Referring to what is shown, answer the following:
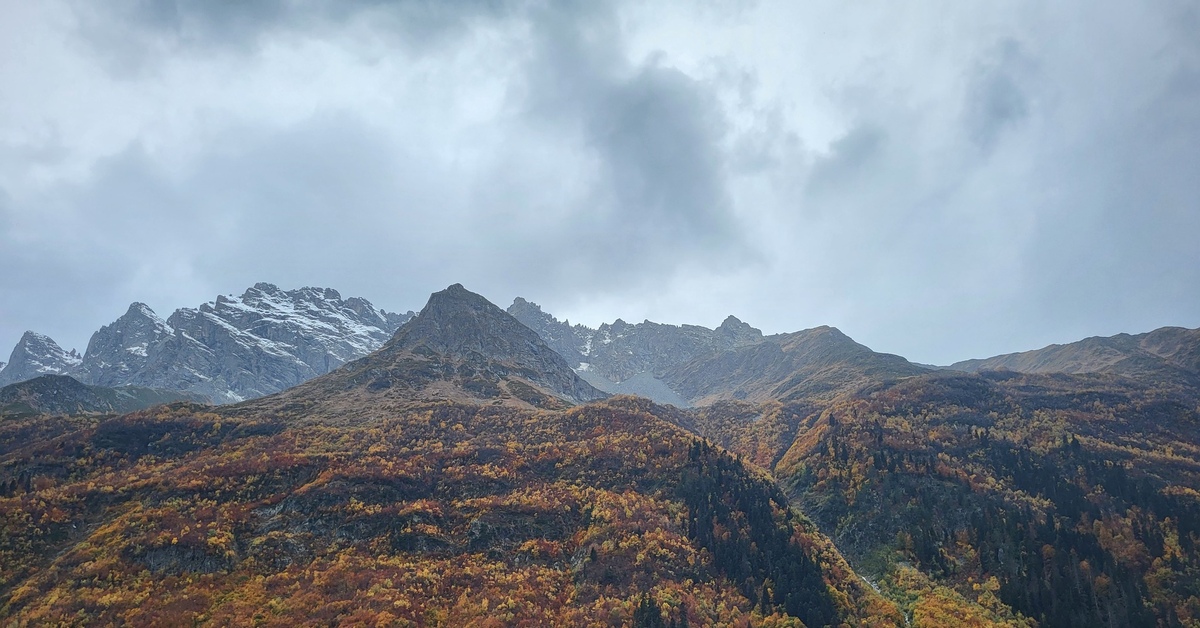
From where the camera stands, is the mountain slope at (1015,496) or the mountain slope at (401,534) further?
the mountain slope at (1015,496)

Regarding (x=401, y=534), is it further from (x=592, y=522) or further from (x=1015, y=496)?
(x=1015, y=496)

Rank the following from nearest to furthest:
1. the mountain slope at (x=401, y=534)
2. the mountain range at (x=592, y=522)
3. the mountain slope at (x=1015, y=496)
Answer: the mountain slope at (x=401, y=534) < the mountain range at (x=592, y=522) < the mountain slope at (x=1015, y=496)

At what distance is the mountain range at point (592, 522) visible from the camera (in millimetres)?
61156

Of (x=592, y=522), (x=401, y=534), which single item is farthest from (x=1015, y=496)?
(x=401, y=534)

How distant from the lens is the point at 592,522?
81188 millimetres

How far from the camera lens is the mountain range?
61.2 m

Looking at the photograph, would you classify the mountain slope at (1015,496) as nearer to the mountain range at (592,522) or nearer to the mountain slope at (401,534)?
the mountain range at (592,522)

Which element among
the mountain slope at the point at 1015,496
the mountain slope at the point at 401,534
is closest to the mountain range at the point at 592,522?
the mountain slope at the point at 401,534

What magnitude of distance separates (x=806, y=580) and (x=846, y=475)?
48564 mm

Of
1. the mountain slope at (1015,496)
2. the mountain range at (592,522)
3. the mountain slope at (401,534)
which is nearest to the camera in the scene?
the mountain slope at (401,534)

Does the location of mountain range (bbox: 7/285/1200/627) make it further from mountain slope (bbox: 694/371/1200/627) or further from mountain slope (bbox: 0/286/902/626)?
mountain slope (bbox: 694/371/1200/627)

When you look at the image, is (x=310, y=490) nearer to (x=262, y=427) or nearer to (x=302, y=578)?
(x=302, y=578)

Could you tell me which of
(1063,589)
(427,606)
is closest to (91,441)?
(427,606)

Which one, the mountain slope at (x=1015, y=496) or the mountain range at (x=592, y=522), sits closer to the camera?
the mountain range at (x=592, y=522)
